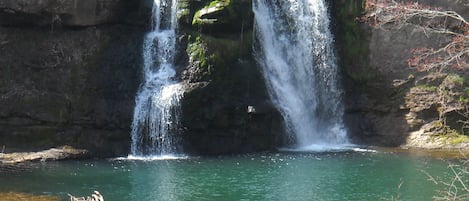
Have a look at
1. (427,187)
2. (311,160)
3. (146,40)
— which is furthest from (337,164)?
(146,40)

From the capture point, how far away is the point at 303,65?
1049 inches

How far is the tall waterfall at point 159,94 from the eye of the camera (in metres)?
23.2

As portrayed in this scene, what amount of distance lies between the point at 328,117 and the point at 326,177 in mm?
9049

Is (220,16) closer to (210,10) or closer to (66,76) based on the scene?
(210,10)

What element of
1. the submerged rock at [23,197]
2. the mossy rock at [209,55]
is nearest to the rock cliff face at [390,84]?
the mossy rock at [209,55]

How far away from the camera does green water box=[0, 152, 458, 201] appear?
15633mm

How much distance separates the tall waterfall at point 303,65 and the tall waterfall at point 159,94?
406cm

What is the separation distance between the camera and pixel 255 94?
81.0 feet

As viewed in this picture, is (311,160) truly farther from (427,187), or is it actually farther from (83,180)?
(83,180)

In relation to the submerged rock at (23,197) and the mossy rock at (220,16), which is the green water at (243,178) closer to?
the submerged rock at (23,197)

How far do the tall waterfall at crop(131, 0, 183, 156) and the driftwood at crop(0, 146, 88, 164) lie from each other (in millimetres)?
2244

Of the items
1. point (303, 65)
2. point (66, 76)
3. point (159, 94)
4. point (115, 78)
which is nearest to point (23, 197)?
point (159, 94)

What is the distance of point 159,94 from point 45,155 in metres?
5.05

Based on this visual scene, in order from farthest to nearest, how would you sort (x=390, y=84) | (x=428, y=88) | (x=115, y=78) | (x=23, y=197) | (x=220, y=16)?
(x=390, y=84), (x=428, y=88), (x=115, y=78), (x=220, y=16), (x=23, y=197)
